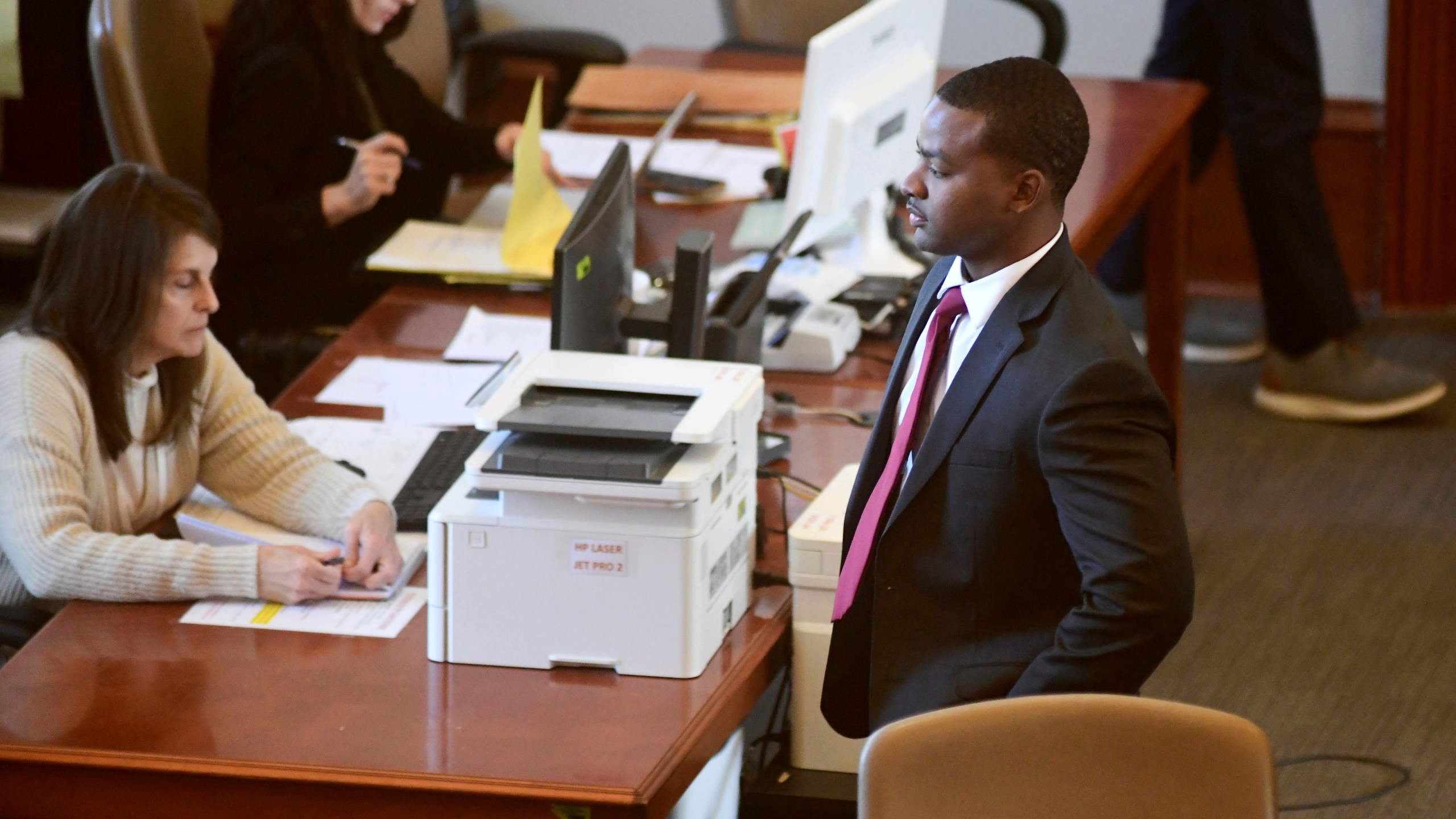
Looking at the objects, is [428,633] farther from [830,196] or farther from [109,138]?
[109,138]

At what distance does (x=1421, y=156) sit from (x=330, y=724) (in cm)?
362

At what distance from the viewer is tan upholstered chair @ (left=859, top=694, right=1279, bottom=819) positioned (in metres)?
1.32

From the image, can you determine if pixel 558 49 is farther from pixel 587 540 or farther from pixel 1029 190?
pixel 1029 190

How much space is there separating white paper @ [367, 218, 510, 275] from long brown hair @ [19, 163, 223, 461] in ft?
2.85

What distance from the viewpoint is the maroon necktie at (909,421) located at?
1543mm

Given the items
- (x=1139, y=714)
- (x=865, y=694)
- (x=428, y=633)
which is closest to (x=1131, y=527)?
(x=1139, y=714)

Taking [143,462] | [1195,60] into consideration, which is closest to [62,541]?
[143,462]

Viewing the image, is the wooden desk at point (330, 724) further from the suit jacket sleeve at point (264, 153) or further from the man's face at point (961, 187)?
the suit jacket sleeve at point (264, 153)

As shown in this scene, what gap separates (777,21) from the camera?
14.0 ft

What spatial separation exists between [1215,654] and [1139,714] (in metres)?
1.70


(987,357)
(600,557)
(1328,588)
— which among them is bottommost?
(1328,588)

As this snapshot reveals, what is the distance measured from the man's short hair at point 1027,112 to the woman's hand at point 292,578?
0.86 meters

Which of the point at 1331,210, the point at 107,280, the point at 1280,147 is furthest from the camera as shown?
the point at 1331,210

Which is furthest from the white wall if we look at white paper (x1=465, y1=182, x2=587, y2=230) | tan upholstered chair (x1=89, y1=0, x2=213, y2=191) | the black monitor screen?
the black monitor screen
